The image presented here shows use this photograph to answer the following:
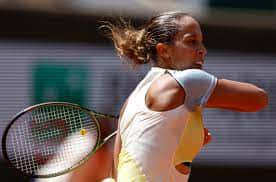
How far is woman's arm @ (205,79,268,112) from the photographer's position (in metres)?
2.95

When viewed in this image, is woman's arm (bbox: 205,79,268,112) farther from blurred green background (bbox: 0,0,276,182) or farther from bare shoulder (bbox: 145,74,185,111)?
blurred green background (bbox: 0,0,276,182)

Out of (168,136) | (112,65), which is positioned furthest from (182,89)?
(112,65)

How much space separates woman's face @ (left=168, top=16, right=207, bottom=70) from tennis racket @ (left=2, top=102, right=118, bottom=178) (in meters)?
0.55

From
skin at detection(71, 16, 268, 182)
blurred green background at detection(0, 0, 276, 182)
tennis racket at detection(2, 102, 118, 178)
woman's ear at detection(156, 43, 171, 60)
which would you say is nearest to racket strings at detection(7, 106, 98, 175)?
tennis racket at detection(2, 102, 118, 178)

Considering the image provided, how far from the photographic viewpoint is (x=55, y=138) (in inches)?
143

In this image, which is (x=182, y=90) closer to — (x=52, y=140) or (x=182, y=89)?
(x=182, y=89)

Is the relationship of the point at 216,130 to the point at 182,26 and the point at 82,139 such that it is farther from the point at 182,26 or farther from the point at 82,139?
the point at 182,26

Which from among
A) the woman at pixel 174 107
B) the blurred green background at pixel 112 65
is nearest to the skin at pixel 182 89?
the woman at pixel 174 107

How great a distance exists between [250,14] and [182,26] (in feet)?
17.2

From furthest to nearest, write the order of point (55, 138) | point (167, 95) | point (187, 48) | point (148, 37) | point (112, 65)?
point (112, 65)
point (55, 138)
point (148, 37)
point (187, 48)
point (167, 95)

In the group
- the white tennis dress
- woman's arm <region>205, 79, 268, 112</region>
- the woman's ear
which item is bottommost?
the white tennis dress

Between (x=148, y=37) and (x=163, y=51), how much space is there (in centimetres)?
10

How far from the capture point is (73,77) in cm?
745

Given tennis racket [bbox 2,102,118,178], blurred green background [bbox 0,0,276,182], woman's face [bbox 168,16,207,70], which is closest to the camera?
woman's face [bbox 168,16,207,70]
